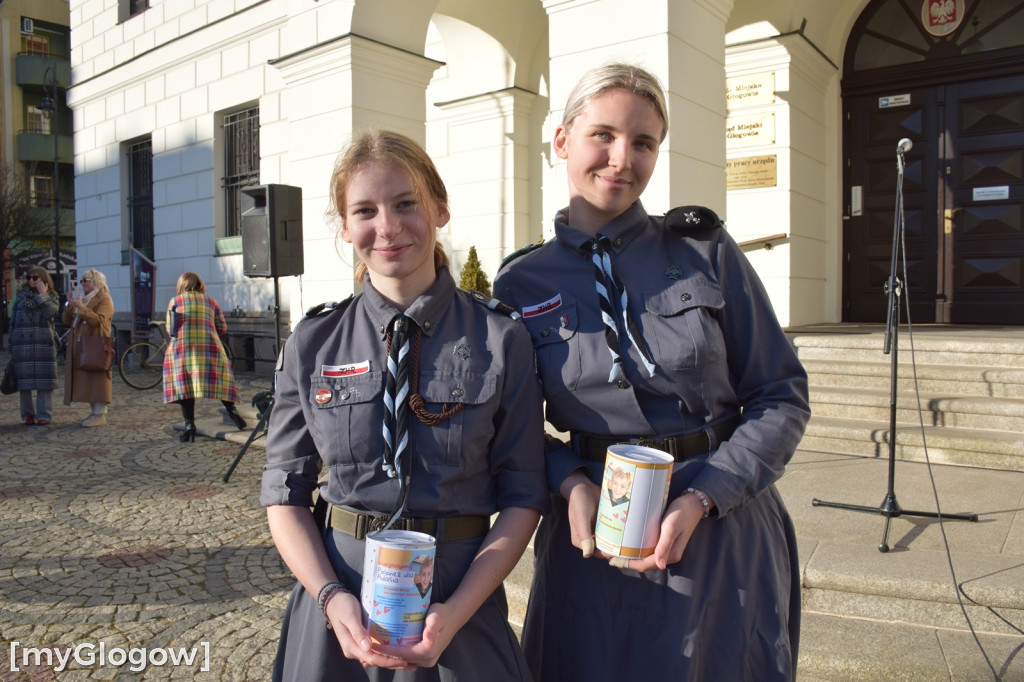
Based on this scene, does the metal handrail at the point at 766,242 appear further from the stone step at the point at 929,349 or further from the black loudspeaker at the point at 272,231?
the black loudspeaker at the point at 272,231

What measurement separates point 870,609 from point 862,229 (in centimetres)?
696

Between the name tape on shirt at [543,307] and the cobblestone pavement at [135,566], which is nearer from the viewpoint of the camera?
the name tape on shirt at [543,307]

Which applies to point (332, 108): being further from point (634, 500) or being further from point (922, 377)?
point (634, 500)

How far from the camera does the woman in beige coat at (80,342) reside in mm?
8734

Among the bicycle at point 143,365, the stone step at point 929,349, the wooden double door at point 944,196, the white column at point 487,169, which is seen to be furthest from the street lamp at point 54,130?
the stone step at point 929,349

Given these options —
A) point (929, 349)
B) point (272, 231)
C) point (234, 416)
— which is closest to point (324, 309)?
point (272, 231)

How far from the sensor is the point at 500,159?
10844 mm

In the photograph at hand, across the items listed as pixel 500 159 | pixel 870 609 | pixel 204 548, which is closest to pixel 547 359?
pixel 870 609

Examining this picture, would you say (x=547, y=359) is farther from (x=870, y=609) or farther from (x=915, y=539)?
(x=915, y=539)

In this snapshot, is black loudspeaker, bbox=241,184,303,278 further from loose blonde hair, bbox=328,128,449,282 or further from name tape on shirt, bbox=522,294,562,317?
name tape on shirt, bbox=522,294,562,317

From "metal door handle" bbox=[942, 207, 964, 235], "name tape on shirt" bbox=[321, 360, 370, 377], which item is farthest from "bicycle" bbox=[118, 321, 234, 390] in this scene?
"name tape on shirt" bbox=[321, 360, 370, 377]

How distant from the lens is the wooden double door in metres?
8.04

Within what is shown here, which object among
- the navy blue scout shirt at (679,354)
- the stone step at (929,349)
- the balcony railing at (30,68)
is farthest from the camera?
the balcony railing at (30,68)

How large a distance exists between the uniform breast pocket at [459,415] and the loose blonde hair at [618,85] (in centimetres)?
62
